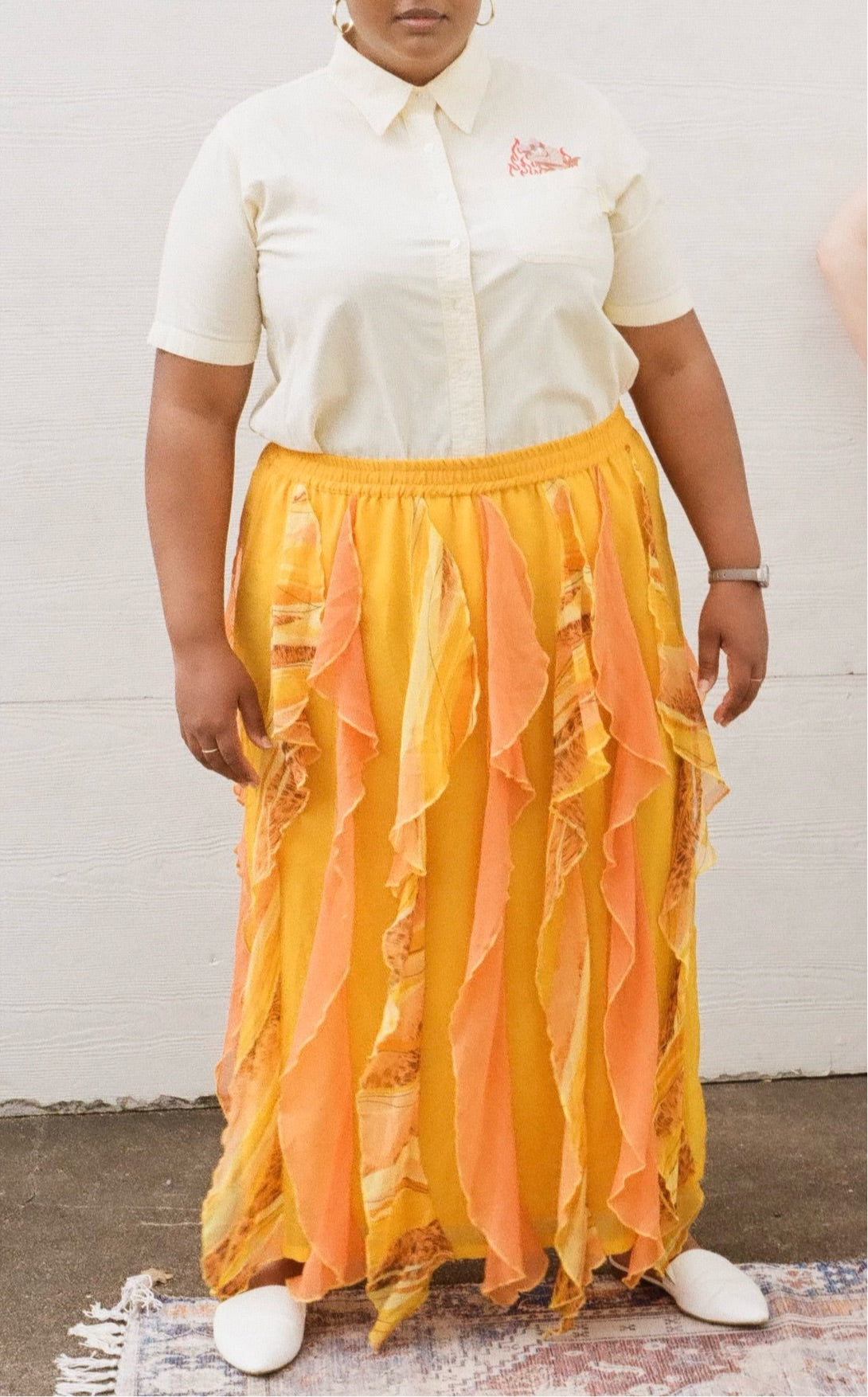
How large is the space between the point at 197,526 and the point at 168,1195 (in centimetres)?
95

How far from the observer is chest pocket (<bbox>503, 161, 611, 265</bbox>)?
131 centimetres

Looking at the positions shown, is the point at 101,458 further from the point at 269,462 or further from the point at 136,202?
the point at 269,462

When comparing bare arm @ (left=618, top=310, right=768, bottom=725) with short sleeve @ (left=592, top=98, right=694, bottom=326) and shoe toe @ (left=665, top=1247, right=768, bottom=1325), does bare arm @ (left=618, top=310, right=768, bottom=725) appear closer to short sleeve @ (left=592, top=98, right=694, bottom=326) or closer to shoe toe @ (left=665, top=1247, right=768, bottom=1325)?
short sleeve @ (left=592, top=98, right=694, bottom=326)

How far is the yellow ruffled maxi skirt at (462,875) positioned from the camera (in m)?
1.38

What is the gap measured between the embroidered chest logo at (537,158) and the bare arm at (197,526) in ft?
1.01

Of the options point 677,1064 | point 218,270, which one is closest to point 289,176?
point 218,270

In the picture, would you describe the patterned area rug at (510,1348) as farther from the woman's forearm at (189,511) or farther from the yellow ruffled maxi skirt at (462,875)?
the woman's forearm at (189,511)

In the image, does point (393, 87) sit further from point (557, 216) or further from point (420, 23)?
point (557, 216)

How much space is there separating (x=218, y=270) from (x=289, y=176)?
10 centimetres

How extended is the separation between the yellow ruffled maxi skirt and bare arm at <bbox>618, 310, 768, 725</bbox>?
4 cm

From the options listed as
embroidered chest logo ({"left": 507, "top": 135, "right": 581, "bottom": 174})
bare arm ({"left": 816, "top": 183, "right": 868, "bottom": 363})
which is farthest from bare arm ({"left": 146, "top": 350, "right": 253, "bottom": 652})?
bare arm ({"left": 816, "top": 183, "right": 868, "bottom": 363})

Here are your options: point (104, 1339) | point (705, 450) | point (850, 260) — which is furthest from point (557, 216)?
point (104, 1339)

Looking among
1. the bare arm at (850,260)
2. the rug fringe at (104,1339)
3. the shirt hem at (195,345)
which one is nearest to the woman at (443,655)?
the shirt hem at (195,345)

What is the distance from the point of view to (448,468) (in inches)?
53.6
